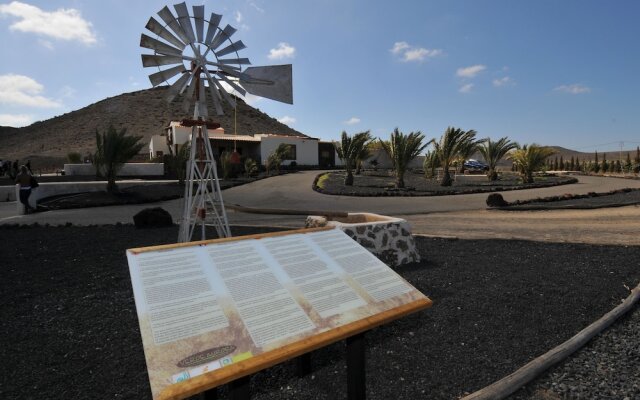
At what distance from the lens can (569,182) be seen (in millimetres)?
24500

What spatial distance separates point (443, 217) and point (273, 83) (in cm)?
783

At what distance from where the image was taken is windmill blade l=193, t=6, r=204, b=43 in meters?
6.38

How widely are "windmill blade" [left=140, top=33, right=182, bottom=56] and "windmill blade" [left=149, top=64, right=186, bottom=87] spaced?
0.24m

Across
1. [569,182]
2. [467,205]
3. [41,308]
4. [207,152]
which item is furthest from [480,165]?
[41,308]

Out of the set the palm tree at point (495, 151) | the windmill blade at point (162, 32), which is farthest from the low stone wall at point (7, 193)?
the palm tree at point (495, 151)

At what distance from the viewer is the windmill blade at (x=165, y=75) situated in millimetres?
6278

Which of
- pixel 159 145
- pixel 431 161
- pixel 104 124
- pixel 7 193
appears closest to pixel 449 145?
pixel 431 161

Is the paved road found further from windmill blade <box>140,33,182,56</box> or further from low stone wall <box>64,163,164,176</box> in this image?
low stone wall <box>64,163,164,176</box>

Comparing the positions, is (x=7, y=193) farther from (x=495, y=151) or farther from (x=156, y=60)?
(x=495, y=151)

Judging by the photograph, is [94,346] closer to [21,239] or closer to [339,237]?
[339,237]

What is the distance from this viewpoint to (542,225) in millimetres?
10289

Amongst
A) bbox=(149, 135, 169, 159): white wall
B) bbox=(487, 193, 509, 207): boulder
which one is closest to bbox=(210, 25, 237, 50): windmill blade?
bbox=(487, 193, 509, 207): boulder

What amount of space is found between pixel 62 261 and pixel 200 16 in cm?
513

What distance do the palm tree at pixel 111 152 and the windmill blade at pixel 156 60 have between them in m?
12.7
